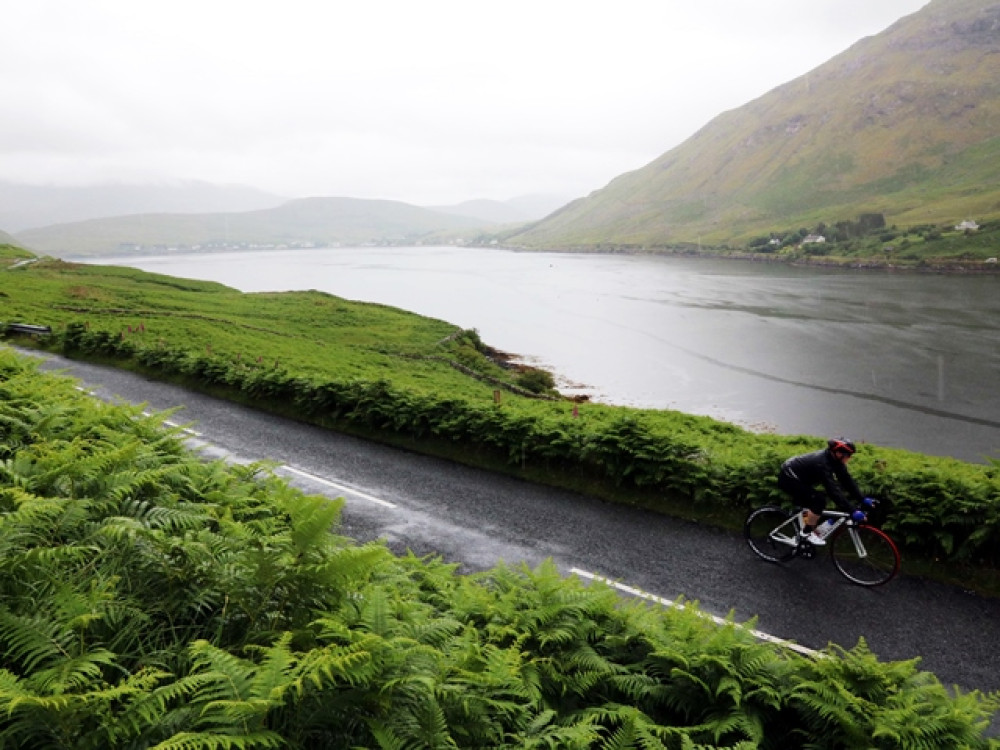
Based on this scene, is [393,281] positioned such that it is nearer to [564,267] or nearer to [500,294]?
[500,294]

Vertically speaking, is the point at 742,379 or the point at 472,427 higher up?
the point at 472,427

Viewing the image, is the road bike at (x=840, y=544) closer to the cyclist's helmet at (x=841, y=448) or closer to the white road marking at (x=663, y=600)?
the cyclist's helmet at (x=841, y=448)

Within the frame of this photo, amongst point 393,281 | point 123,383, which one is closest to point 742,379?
point 123,383

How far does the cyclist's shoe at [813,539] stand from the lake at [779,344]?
3030 cm

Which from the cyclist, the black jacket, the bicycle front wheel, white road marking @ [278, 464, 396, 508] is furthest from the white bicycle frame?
white road marking @ [278, 464, 396, 508]

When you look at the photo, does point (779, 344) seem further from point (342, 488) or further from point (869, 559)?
point (342, 488)

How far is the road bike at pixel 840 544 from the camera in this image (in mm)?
11258

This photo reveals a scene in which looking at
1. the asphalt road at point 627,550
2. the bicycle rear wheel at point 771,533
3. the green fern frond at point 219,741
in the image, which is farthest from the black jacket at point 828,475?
the green fern frond at point 219,741

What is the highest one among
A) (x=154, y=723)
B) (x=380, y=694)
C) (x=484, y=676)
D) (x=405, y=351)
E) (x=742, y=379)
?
(x=154, y=723)

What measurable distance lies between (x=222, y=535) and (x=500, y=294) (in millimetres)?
124934

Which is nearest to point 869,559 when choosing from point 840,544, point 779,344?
point 840,544

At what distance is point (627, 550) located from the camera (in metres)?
12.7

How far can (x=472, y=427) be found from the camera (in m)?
17.7

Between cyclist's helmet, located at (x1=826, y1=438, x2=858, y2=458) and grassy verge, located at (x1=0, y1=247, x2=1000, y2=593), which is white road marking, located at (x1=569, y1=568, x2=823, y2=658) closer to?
cyclist's helmet, located at (x1=826, y1=438, x2=858, y2=458)
